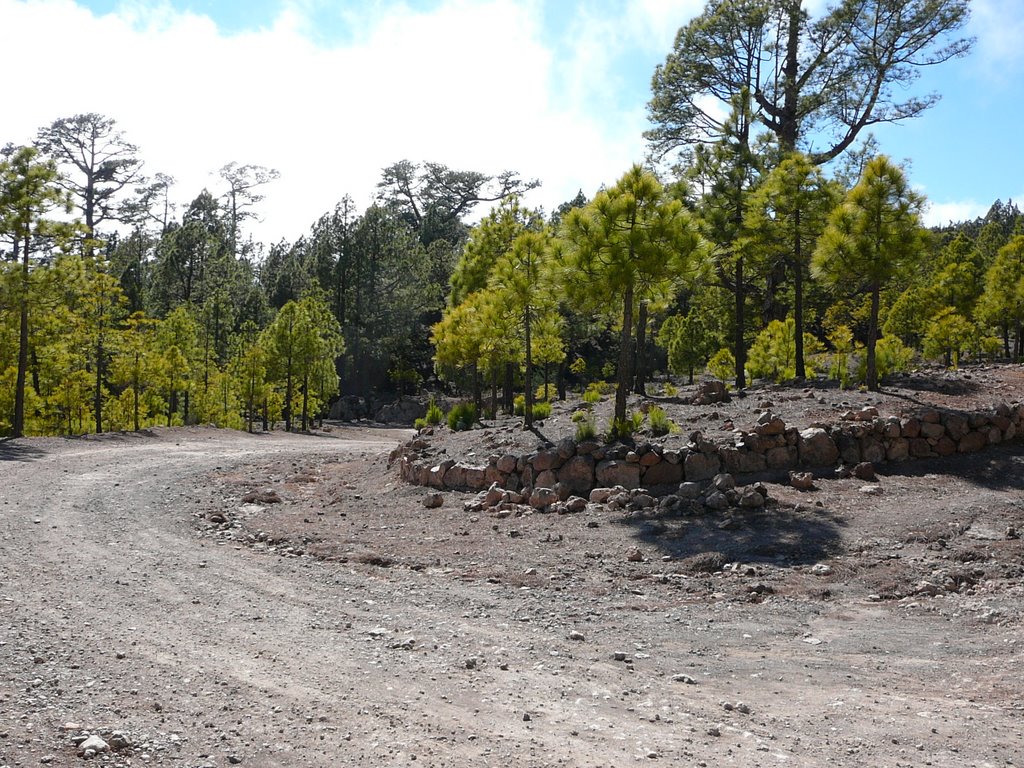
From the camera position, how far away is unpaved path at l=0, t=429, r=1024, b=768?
4.16m

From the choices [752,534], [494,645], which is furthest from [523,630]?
[752,534]

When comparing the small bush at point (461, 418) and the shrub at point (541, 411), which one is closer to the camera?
the shrub at point (541, 411)

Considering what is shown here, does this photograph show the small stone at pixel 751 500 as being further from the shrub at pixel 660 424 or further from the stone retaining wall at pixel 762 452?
the shrub at pixel 660 424

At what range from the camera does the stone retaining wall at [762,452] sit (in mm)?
11031

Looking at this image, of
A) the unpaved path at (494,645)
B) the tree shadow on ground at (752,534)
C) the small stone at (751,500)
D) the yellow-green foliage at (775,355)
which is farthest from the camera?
the yellow-green foliage at (775,355)

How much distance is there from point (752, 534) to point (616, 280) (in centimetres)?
471

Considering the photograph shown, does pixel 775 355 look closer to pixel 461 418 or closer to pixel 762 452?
pixel 461 418

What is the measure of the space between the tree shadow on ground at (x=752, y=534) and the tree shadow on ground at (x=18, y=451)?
45.8 feet

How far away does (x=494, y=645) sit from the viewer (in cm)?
590

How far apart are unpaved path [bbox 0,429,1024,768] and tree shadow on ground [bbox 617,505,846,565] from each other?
10 centimetres

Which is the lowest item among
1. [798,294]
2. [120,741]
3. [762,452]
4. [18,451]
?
[120,741]

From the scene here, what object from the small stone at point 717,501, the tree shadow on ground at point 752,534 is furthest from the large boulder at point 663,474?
the tree shadow on ground at point 752,534

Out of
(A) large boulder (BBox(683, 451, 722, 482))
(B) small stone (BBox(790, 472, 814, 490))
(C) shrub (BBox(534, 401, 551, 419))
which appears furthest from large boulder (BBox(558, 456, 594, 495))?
(C) shrub (BBox(534, 401, 551, 419))

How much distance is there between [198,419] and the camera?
1340 inches
